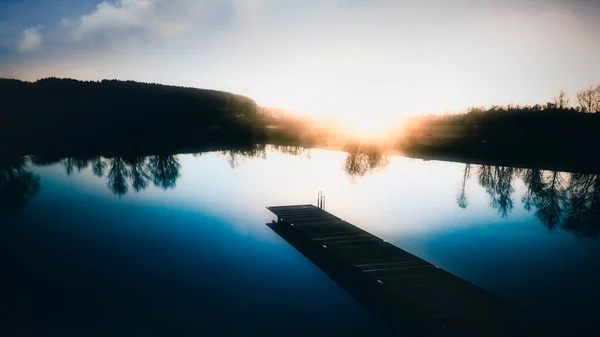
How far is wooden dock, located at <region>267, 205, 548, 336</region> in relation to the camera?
1015 cm

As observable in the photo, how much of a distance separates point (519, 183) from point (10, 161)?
58.6m

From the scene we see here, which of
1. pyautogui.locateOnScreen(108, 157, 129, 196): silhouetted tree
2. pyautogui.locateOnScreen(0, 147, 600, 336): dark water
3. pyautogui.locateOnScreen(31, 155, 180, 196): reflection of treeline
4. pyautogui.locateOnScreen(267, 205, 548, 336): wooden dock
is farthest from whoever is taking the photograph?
pyautogui.locateOnScreen(31, 155, 180, 196): reflection of treeline

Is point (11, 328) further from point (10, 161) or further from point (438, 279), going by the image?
point (10, 161)

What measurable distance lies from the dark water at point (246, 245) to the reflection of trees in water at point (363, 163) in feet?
8.92

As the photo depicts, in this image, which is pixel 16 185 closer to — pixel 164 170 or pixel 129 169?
pixel 129 169

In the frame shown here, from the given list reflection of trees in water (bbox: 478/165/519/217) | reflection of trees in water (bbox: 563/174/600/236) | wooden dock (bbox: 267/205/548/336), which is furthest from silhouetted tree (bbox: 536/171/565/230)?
wooden dock (bbox: 267/205/548/336)

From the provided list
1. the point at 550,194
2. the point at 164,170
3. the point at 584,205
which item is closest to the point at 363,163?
the point at 550,194

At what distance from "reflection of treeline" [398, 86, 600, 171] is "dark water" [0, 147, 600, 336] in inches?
408

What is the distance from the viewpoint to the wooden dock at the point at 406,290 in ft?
33.3

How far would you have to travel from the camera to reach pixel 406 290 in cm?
1185

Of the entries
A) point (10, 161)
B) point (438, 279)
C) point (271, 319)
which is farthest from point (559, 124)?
point (10, 161)

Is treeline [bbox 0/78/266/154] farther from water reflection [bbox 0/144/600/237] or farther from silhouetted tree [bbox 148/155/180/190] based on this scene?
water reflection [bbox 0/144/600/237]

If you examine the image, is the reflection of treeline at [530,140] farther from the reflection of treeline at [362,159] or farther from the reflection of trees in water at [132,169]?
the reflection of trees in water at [132,169]

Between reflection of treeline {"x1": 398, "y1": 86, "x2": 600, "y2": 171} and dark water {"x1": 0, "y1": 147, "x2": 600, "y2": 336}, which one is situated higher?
reflection of treeline {"x1": 398, "y1": 86, "x2": 600, "y2": 171}
